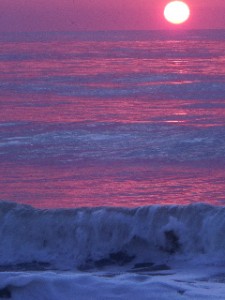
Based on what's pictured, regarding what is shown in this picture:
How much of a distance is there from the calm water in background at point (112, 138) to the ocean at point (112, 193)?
0.9 inches

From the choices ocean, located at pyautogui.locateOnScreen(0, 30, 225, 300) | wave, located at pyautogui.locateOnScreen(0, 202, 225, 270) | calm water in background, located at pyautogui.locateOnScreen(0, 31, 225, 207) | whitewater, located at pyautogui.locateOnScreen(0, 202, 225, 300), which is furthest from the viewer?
calm water in background, located at pyautogui.locateOnScreen(0, 31, 225, 207)

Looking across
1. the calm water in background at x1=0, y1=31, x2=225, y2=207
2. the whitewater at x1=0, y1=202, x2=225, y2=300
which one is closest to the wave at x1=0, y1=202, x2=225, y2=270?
A: the whitewater at x1=0, y1=202, x2=225, y2=300

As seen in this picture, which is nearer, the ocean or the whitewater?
the ocean

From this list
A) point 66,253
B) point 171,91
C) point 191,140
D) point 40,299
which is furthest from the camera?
point 171,91

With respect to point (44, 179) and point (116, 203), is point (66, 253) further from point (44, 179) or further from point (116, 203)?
point (44, 179)

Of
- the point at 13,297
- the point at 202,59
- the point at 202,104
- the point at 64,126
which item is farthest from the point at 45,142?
the point at 202,59

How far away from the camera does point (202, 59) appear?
37.5 meters

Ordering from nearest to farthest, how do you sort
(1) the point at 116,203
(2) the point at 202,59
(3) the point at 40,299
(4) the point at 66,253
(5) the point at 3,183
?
1. (3) the point at 40,299
2. (4) the point at 66,253
3. (1) the point at 116,203
4. (5) the point at 3,183
5. (2) the point at 202,59

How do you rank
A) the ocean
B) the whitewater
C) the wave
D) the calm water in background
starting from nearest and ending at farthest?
the ocean
the whitewater
the wave
the calm water in background

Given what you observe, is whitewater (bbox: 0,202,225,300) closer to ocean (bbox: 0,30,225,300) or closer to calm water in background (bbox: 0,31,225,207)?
ocean (bbox: 0,30,225,300)

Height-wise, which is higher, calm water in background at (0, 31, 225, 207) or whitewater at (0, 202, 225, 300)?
calm water in background at (0, 31, 225, 207)

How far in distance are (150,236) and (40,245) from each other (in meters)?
0.96

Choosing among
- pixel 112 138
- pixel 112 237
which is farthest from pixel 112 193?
pixel 112 138

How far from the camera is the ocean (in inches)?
221
